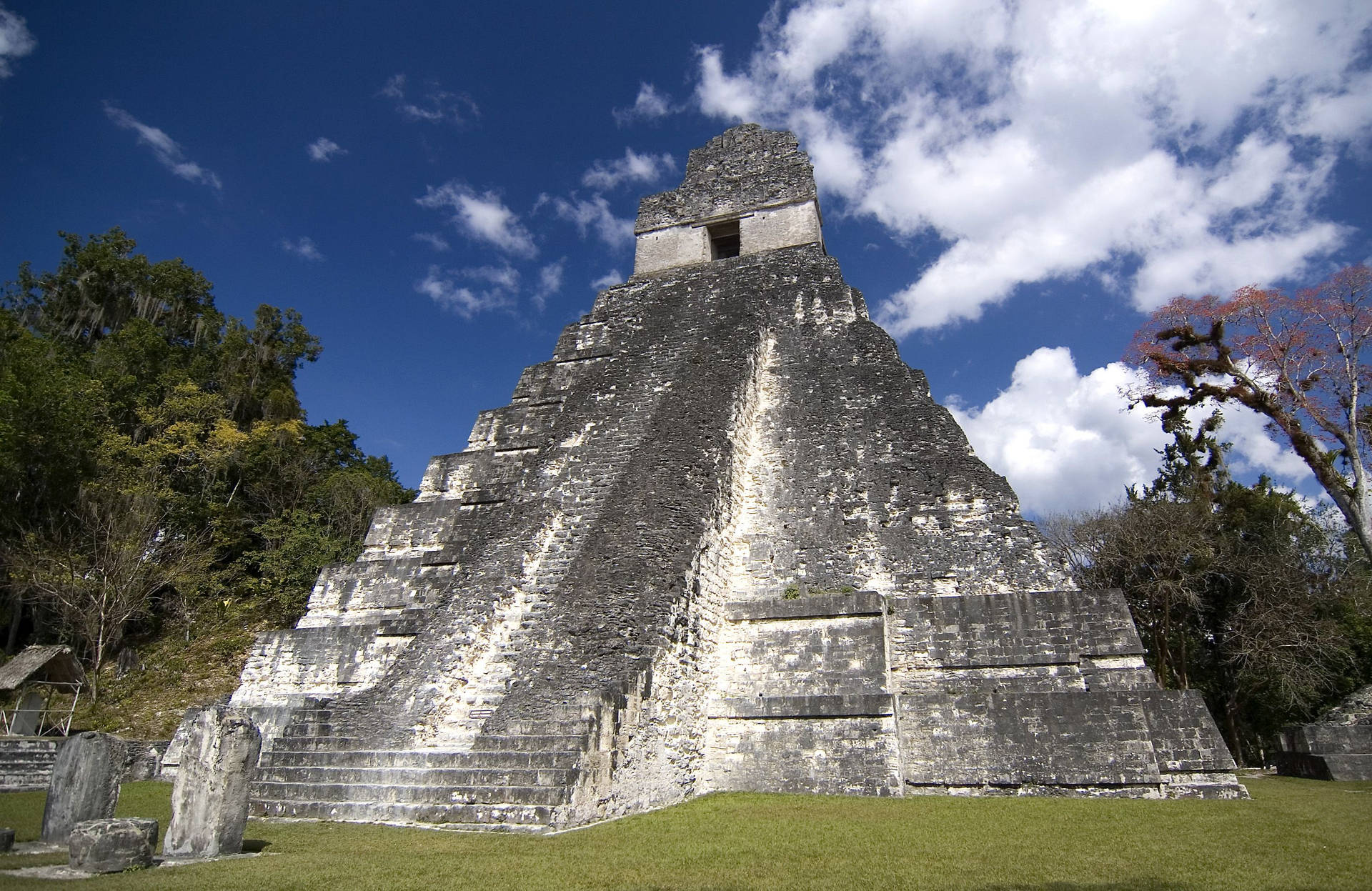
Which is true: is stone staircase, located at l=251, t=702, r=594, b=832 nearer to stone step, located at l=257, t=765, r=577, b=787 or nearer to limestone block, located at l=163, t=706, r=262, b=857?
stone step, located at l=257, t=765, r=577, b=787

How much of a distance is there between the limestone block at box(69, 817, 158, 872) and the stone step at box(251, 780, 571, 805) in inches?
86.6

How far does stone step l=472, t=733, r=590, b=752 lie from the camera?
20.9 ft

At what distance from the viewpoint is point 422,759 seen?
22.1ft

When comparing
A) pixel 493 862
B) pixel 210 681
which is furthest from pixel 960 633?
pixel 210 681

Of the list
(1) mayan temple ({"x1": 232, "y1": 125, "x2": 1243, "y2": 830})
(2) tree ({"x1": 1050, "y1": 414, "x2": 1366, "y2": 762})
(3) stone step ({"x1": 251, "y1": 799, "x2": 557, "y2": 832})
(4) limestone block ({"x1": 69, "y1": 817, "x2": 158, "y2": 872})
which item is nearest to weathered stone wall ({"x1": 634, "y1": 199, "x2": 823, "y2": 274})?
(1) mayan temple ({"x1": 232, "y1": 125, "x2": 1243, "y2": 830})

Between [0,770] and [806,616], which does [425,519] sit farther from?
[806,616]

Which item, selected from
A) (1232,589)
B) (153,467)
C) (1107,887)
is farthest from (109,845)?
(1232,589)

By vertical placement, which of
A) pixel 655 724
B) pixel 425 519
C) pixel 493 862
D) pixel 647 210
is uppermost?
pixel 647 210

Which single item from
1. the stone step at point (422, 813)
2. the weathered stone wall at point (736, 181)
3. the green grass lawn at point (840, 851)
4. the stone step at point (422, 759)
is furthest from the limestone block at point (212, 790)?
the weathered stone wall at point (736, 181)

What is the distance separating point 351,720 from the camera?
769cm

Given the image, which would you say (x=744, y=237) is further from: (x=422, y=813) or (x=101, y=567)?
(x=101, y=567)

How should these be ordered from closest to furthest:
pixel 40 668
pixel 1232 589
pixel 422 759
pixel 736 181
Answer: pixel 422 759 < pixel 40 668 < pixel 736 181 < pixel 1232 589

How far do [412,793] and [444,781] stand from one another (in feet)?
0.97

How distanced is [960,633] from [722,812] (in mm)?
3941
